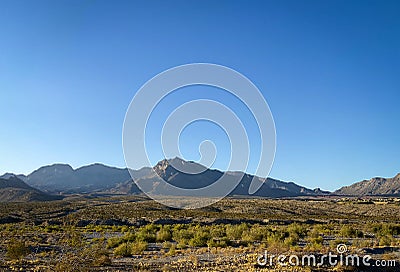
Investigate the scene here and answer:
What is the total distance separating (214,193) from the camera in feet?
529

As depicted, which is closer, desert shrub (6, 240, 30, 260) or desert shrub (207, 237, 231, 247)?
desert shrub (6, 240, 30, 260)

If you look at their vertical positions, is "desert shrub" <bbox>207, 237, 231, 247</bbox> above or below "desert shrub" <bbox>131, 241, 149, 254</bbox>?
above

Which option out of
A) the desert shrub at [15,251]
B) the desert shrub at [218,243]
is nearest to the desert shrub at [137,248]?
the desert shrub at [218,243]

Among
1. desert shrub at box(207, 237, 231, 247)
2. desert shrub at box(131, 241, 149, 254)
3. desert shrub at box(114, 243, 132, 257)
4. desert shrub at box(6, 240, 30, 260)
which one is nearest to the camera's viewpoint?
desert shrub at box(6, 240, 30, 260)

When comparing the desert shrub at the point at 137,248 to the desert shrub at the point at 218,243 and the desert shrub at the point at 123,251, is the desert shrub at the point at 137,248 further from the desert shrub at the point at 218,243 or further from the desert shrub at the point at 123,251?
the desert shrub at the point at 218,243

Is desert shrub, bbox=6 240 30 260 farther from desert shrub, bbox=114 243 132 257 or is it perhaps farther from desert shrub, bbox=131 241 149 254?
desert shrub, bbox=131 241 149 254

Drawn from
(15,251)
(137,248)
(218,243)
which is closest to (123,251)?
(137,248)

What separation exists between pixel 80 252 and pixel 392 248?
1575cm

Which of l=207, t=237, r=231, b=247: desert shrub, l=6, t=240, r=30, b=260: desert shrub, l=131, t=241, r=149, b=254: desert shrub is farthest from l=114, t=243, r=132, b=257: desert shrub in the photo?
l=207, t=237, r=231, b=247: desert shrub

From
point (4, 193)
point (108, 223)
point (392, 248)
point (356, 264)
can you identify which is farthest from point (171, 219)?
point (4, 193)

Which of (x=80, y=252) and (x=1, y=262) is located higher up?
(x=80, y=252)

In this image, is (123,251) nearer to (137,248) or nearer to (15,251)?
(137,248)

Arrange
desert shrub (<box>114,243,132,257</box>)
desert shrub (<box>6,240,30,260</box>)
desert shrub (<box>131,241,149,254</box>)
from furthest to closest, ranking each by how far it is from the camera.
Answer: desert shrub (<box>131,241,149,254</box>)
desert shrub (<box>114,243,132,257</box>)
desert shrub (<box>6,240,30,260</box>)

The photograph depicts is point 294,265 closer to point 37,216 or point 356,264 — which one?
point 356,264
